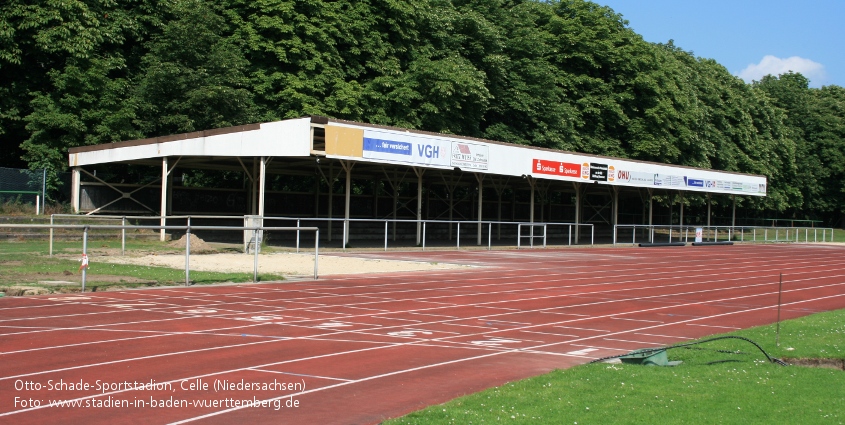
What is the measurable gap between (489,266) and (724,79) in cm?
6535

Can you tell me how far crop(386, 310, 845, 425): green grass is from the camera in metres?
7.34

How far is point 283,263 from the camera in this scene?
87.2ft

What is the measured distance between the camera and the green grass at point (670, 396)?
7.34 metres

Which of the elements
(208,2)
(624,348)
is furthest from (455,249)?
(624,348)

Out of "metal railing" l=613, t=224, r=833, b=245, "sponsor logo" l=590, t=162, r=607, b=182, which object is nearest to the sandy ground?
"sponsor logo" l=590, t=162, r=607, b=182

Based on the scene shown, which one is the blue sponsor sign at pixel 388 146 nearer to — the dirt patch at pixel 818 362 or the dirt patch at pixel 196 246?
the dirt patch at pixel 196 246

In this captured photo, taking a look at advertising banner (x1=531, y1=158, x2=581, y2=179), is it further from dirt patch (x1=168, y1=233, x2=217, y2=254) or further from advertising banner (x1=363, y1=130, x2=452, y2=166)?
dirt patch (x1=168, y1=233, x2=217, y2=254)

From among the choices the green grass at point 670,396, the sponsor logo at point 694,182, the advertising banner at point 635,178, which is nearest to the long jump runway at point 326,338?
the green grass at point 670,396

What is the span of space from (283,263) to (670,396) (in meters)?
19.7

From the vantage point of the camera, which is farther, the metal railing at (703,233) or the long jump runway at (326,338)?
the metal railing at (703,233)

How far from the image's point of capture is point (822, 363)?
35.6ft

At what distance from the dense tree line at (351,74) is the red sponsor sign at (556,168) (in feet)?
24.3

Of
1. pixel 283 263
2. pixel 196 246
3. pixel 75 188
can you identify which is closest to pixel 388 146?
pixel 196 246

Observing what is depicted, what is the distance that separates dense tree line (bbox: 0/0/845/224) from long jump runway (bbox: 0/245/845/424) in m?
21.5
